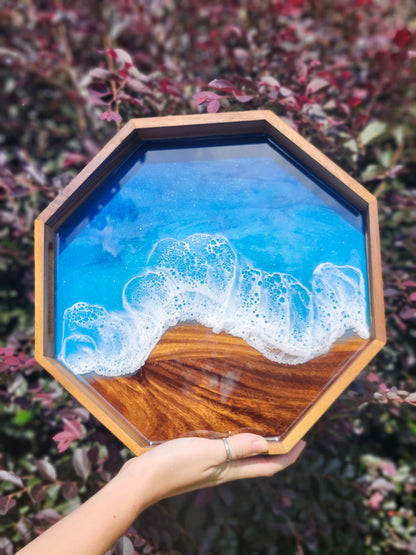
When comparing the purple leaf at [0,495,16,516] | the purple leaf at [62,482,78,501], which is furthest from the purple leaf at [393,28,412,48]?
the purple leaf at [0,495,16,516]

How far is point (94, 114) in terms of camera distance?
161 centimetres

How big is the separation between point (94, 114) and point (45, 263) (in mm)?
992

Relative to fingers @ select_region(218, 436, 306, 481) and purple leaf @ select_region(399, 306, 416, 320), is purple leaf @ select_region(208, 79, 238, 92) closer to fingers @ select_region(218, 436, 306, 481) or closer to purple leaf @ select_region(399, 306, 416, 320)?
purple leaf @ select_region(399, 306, 416, 320)

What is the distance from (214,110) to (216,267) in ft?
1.41

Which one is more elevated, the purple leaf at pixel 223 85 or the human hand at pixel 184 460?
the purple leaf at pixel 223 85

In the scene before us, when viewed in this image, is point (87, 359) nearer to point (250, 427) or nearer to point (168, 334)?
point (168, 334)

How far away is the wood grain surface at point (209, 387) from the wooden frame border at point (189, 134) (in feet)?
0.11

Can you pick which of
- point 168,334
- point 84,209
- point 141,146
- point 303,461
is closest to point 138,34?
point 141,146

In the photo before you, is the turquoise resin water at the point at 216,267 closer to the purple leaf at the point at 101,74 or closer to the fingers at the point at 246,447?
the fingers at the point at 246,447

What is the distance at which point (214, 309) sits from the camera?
0.88m

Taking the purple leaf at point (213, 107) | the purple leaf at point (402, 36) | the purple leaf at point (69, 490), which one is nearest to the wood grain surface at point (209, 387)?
the purple leaf at point (69, 490)

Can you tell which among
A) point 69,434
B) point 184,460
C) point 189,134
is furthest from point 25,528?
point 189,134

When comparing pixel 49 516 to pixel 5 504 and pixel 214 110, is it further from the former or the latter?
pixel 214 110

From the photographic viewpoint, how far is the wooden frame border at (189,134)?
840 mm
